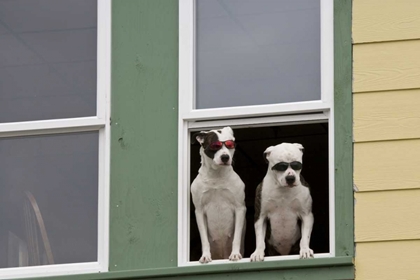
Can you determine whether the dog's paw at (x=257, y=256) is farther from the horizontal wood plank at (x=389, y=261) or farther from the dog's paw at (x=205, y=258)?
the horizontal wood plank at (x=389, y=261)

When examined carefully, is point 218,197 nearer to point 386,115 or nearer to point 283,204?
point 283,204

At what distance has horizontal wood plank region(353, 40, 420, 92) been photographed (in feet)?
31.3

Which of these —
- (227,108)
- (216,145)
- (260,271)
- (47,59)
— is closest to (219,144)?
(216,145)

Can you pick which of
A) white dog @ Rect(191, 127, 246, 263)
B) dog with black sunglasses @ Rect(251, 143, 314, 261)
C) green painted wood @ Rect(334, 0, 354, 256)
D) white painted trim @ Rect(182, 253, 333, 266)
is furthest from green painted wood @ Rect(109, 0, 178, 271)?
green painted wood @ Rect(334, 0, 354, 256)

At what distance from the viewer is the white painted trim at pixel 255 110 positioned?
9.78 metres

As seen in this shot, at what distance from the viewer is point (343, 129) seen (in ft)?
31.4

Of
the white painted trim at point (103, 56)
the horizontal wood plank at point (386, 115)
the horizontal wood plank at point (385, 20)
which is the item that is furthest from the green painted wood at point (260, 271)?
the horizontal wood plank at point (385, 20)

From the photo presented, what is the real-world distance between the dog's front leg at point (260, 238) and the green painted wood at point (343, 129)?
0.52 m

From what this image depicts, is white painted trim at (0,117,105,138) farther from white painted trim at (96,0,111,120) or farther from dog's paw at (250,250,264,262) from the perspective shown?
dog's paw at (250,250,264,262)

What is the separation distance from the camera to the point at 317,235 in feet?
34.1

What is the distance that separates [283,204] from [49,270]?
157cm

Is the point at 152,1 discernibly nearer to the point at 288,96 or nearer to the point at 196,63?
the point at 196,63

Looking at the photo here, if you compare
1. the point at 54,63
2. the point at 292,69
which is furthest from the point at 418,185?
the point at 54,63

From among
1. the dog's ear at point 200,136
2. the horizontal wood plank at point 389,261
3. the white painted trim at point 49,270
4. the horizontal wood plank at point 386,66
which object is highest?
the horizontal wood plank at point 386,66
